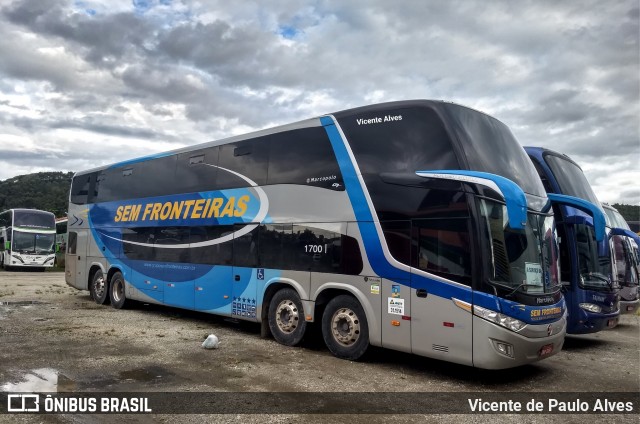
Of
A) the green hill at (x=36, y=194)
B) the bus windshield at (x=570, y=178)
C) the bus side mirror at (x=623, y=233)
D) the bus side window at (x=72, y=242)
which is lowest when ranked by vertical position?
the bus side window at (x=72, y=242)

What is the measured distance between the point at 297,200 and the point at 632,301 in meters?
9.10

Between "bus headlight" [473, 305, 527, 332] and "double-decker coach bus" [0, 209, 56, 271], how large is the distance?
32.6 m

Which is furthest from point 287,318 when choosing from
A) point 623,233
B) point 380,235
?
point 623,233

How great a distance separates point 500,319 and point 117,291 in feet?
38.2

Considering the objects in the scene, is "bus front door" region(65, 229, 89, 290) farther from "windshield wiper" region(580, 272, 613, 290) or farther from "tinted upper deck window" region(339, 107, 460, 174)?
"windshield wiper" region(580, 272, 613, 290)

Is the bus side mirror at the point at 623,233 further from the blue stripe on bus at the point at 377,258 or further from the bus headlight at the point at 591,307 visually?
the blue stripe on bus at the point at 377,258

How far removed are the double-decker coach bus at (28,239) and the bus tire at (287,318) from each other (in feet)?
93.0

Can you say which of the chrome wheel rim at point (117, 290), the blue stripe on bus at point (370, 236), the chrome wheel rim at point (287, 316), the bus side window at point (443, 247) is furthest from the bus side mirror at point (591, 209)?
the chrome wheel rim at point (117, 290)

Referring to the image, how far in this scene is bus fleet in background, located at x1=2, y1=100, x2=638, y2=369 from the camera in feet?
22.6

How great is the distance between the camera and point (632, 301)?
12.6m

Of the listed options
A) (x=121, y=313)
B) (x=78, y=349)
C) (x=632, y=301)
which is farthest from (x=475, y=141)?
(x=121, y=313)

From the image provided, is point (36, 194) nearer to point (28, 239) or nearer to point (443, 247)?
point (28, 239)

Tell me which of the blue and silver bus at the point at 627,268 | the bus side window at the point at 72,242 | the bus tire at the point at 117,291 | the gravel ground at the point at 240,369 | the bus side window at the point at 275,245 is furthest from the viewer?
the bus side window at the point at 72,242

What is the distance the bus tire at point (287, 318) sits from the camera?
922cm
